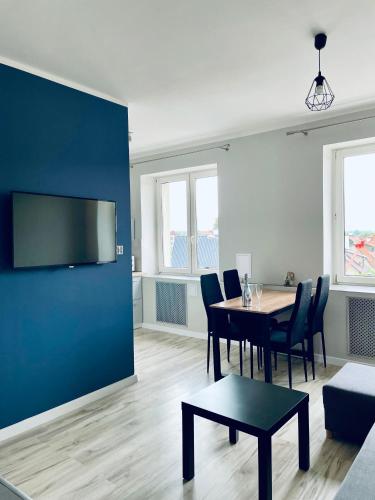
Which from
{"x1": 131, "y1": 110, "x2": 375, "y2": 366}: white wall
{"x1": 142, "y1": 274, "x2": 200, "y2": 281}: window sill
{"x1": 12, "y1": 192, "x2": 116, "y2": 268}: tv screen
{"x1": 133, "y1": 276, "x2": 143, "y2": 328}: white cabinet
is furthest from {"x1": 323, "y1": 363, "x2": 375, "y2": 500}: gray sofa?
{"x1": 133, "y1": 276, "x2": 143, "y2": 328}: white cabinet

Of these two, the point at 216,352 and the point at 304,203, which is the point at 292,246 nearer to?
the point at 304,203

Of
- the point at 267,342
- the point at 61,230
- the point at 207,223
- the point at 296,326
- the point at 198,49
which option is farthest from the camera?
→ the point at 207,223

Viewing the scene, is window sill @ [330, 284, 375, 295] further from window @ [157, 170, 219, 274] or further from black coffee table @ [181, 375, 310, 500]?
black coffee table @ [181, 375, 310, 500]

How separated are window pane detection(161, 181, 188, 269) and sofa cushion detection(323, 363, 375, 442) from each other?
3277mm

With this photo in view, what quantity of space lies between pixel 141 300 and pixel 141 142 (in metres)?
2.30

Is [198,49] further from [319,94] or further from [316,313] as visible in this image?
[316,313]

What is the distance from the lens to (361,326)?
378 cm

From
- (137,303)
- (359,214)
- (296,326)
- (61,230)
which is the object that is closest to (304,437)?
(296,326)

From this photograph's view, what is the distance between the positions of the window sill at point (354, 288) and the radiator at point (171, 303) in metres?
2.01

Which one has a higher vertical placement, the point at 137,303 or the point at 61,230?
the point at 61,230

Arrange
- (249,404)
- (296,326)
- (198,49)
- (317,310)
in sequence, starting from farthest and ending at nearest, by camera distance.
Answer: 1. (317,310)
2. (296,326)
3. (198,49)
4. (249,404)

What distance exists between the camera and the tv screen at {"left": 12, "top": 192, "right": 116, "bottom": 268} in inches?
101

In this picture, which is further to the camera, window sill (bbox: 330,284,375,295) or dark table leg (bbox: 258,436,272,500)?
window sill (bbox: 330,284,375,295)

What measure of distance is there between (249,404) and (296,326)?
140 cm
